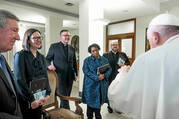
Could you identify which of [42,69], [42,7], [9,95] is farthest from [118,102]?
[42,7]

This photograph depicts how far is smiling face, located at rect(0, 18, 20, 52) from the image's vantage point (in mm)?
836

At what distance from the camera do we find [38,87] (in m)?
1.23

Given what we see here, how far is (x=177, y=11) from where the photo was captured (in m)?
4.08

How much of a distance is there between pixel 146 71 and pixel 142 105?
0.18 meters

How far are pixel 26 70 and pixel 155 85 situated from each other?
3.85 ft

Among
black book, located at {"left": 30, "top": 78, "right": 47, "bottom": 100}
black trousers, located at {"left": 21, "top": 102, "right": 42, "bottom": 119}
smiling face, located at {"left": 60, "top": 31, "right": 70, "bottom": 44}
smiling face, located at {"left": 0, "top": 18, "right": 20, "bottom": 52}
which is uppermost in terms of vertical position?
smiling face, located at {"left": 60, "top": 31, "right": 70, "bottom": 44}

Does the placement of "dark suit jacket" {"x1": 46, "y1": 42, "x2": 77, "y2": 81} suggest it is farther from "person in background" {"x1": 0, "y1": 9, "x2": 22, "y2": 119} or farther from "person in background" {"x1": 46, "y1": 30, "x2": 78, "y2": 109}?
"person in background" {"x1": 0, "y1": 9, "x2": 22, "y2": 119}

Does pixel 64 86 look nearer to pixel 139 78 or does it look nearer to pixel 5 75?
pixel 5 75

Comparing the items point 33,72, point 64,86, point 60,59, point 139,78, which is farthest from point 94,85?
point 139,78

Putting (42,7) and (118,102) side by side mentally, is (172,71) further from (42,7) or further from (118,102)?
(42,7)

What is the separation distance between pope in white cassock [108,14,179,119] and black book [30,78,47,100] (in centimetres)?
74

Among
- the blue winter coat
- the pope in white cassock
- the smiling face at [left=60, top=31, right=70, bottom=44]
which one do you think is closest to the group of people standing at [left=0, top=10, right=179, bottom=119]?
the pope in white cassock

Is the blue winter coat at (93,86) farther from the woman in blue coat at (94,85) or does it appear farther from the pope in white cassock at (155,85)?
the pope in white cassock at (155,85)

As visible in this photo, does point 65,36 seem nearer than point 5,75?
No
